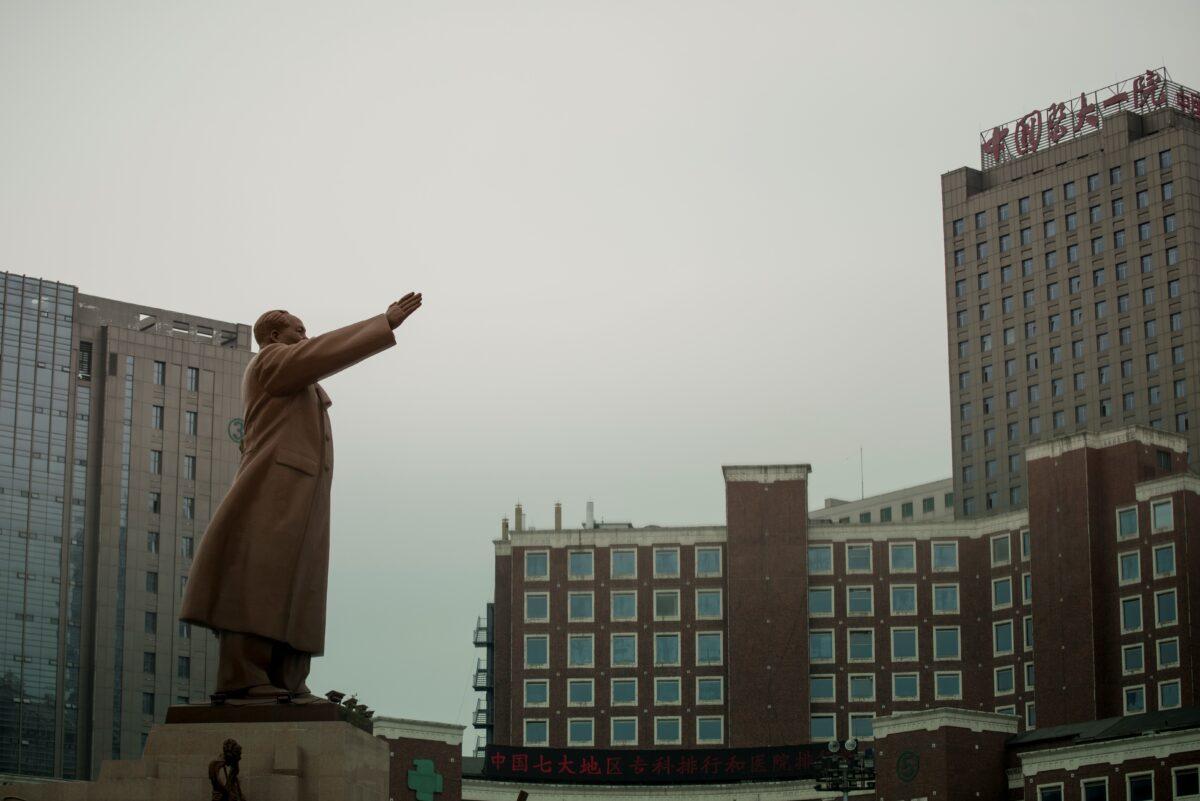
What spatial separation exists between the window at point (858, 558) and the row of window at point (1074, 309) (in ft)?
106

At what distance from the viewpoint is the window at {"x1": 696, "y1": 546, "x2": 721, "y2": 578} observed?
305 feet

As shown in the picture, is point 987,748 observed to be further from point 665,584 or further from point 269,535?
point 269,535

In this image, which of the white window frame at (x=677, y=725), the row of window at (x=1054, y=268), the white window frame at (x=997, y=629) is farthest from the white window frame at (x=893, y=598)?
the row of window at (x=1054, y=268)

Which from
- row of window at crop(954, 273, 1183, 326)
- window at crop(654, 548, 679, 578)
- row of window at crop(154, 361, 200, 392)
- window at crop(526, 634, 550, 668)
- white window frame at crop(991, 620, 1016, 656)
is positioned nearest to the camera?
white window frame at crop(991, 620, 1016, 656)

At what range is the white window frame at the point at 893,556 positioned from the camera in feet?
299

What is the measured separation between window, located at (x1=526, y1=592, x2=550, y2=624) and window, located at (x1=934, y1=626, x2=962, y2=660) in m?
19.2

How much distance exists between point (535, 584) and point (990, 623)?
22.5 meters

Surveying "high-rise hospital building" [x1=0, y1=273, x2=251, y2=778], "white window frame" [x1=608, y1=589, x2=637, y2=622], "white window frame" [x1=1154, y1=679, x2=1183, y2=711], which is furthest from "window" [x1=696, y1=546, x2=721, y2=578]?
"high-rise hospital building" [x1=0, y1=273, x2=251, y2=778]

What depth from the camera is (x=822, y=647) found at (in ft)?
298

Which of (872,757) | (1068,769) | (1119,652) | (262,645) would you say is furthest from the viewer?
(1119,652)

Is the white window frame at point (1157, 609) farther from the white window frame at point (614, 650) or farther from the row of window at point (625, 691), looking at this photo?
the white window frame at point (614, 650)

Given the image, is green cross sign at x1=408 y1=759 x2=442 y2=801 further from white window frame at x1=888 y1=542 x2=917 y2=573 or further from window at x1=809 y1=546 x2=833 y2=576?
white window frame at x1=888 y1=542 x2=917 y2=573

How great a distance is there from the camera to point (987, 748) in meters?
70.7

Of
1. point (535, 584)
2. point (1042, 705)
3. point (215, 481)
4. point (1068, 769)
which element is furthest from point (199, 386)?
point (1068, 769)
